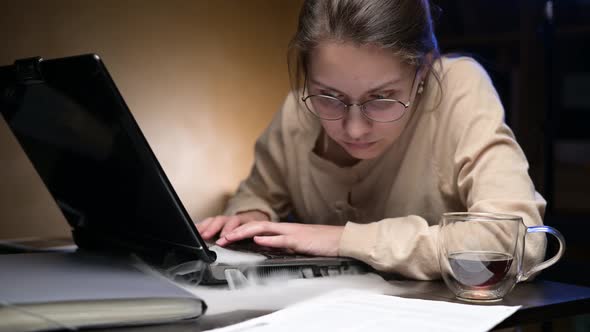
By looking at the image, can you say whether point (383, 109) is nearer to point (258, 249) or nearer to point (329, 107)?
point (329, 107)

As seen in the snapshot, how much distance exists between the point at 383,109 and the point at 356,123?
48mm

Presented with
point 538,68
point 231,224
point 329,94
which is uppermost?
point 329,94

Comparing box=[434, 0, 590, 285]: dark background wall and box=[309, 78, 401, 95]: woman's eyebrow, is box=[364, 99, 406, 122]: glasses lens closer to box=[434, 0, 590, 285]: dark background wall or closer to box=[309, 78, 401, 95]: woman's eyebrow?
box=[309, 78, 401, 95]: woman's eyebrow

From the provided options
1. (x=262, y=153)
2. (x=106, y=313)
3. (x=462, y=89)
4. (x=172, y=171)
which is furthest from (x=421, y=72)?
(x=172, y=171)

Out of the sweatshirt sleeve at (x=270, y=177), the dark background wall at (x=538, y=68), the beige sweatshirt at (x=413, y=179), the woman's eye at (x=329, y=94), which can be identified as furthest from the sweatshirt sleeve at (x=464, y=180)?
the dark background wall at (x=538, y=68)

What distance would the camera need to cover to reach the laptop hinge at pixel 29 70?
3.04 ft

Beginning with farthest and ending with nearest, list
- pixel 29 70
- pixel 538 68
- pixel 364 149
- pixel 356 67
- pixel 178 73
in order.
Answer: pixel 538 68 → pixel 178 73 → pixel 364 149 → pixel 356 67 → pixel 29 70

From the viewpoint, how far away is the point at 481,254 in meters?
0.82

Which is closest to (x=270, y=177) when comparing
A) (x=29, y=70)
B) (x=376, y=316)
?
(x=29, y=70)

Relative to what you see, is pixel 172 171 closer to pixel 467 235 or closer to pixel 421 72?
pixel 421 72

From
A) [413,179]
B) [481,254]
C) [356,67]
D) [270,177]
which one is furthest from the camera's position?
[270,177]

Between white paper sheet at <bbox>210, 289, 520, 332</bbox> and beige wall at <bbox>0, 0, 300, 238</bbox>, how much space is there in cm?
113

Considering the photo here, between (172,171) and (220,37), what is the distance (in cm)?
44

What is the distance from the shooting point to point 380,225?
39.4 inches
